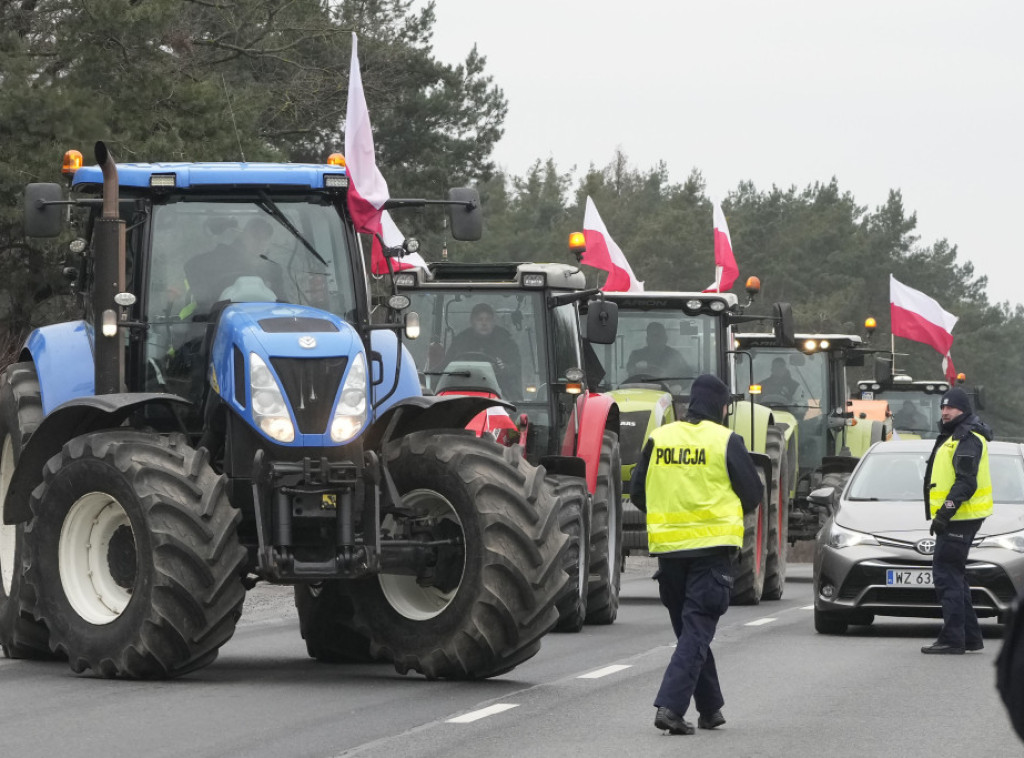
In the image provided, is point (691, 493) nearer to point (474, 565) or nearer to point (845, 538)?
point (474, 565)

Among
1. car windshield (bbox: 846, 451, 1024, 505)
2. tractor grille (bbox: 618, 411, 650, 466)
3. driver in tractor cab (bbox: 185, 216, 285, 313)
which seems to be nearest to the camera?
driver in tractor cab (bbox: 185, 216, 285, 313)

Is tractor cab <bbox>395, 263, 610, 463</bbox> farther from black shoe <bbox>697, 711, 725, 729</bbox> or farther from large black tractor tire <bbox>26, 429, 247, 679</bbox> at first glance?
black shoe <bbox>697, 711, 725, 729</bbox>

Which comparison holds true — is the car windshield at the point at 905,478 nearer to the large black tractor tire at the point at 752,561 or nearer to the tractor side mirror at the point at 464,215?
the large black tractor tire at the point at 752,561

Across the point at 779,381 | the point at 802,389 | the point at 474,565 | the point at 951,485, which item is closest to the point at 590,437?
the point at 951,485

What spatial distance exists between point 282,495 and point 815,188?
104 meters

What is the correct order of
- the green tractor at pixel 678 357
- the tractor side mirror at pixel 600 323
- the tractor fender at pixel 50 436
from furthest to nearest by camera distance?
the green tractor at pixel 678 357
the tractor side mirror at pixel 600 323
the tractor fender at pixel 50 436

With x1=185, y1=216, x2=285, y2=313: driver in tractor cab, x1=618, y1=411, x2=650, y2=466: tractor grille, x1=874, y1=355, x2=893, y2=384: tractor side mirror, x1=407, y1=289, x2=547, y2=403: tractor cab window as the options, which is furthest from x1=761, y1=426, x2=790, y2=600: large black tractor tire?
x1=185, y1=216, x2=285, y2=313: driver in tractor cab

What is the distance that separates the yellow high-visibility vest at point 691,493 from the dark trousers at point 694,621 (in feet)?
0.39

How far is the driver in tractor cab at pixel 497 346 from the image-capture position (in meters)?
16.4

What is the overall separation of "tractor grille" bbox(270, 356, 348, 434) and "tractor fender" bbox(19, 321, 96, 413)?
5.84 feet

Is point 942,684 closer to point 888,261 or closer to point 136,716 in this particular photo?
point 136,716

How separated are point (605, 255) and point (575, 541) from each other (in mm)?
10844

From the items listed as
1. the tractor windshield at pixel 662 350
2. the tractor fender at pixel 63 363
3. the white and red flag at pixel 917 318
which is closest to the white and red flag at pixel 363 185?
the tractor fender at pixel 63 363

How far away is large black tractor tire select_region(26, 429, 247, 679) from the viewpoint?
437 inches
